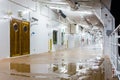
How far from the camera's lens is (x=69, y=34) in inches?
1038

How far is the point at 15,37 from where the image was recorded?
11273 mm

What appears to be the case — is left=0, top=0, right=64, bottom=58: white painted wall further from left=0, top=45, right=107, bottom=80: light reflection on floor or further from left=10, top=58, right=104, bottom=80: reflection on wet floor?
left=10, top=58, right=104, bottom=80: reflection on wet floor

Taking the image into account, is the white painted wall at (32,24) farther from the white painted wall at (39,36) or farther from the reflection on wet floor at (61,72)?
the reflection on wet floor at (61,72)

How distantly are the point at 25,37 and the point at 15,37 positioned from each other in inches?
52.3

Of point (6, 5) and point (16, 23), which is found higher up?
point (6, 5)

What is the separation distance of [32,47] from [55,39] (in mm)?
5916

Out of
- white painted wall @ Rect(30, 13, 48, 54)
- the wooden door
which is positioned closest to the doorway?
the wooden door

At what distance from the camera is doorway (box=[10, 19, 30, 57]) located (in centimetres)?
1092

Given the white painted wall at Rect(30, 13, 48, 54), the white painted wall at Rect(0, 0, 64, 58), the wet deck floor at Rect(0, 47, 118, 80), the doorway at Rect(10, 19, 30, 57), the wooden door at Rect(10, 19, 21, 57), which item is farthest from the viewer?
the white painted wall at Rect(30, 13, 48, 54)

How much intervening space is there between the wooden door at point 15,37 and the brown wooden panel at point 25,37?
410 millimetres

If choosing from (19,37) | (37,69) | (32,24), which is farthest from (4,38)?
(37,69)

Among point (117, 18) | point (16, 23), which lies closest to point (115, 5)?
point (117, 18)

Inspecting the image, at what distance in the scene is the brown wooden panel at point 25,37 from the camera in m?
12.1

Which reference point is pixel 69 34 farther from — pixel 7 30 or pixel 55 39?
pixel 7 30
